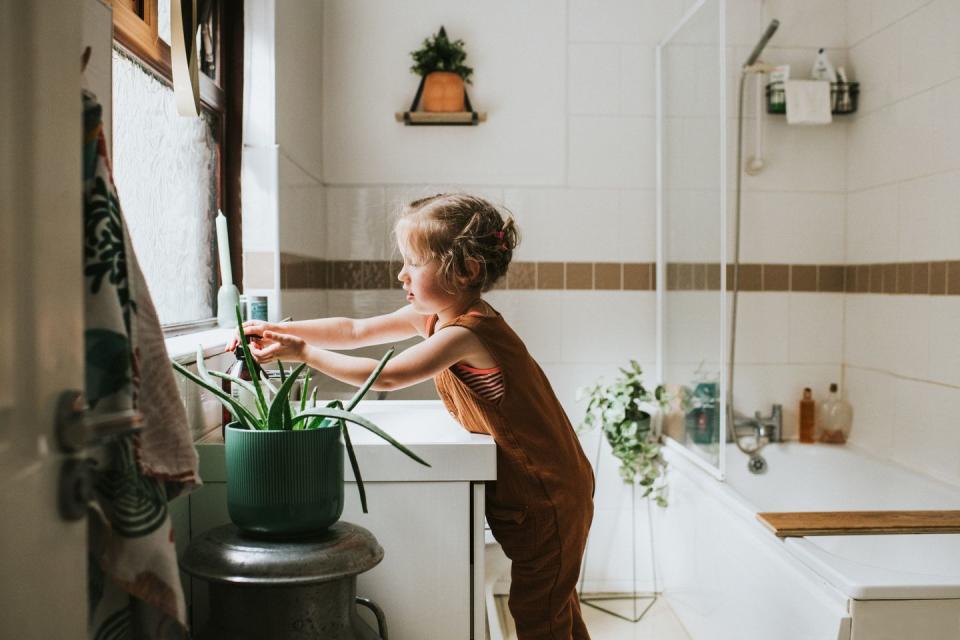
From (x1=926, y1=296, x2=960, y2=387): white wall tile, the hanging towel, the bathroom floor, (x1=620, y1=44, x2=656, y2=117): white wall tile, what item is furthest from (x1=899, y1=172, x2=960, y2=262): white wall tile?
the hanging towel

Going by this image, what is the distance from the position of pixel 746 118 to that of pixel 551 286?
95 cm

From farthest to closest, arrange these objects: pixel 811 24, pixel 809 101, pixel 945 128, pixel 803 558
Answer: pixel 811 24, pixel 809 101, pixel 945 128, pixel 803 558

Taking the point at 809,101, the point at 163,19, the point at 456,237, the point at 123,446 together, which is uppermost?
the point at 809,101

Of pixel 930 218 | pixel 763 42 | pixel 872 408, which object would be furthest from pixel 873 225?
pixel 763 42

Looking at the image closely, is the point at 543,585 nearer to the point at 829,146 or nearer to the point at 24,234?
the point at 24,234

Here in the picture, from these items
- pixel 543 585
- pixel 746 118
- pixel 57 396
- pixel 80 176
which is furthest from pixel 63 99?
pixel 746 118

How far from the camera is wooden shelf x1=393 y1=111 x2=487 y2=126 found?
277cm

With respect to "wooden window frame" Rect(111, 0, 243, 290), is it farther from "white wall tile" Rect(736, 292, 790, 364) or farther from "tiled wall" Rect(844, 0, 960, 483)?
"tiled wall" Rect(844, 0, 960, 483)

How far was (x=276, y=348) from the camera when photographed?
137cm

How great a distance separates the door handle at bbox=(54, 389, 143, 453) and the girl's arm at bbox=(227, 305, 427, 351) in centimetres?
89

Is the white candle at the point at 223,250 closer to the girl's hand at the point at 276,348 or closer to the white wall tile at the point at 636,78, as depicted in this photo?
the girl's hand at the point at 276,348

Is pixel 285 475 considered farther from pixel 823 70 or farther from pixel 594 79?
pixel 823 70

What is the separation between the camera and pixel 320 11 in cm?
279

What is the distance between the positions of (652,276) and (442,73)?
3.45 ft
